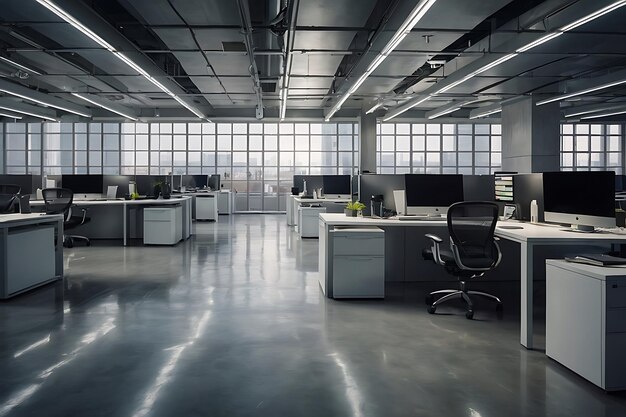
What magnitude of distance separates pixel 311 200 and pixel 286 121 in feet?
27.7

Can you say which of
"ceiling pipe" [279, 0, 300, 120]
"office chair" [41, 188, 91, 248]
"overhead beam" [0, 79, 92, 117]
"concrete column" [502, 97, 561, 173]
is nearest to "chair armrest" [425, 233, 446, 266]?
"ceiling pipe" [279, 0, 300, 120]

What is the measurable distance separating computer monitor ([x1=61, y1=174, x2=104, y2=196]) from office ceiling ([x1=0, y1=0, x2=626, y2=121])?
99.3 inches

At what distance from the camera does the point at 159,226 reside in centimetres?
1041

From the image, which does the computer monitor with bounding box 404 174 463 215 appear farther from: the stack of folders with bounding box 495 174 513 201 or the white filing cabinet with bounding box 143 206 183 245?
the white filing cabinet with bounding box 143 206 183 245

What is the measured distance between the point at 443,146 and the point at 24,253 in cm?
1771

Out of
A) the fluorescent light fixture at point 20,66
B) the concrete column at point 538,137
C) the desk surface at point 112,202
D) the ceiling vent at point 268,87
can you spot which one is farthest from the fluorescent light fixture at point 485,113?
the fluorescent light fixture at point 20,66

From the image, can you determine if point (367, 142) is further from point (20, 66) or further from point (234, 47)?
point (20, 66)

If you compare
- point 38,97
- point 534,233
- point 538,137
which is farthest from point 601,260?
point 38,97

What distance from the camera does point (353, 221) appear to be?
5.91m

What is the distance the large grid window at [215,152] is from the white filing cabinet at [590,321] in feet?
58.3

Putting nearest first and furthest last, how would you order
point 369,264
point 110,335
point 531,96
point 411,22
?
point 110,335, point 369,264, point 411,22, point 531,96

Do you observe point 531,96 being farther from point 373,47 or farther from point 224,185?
point 224,185

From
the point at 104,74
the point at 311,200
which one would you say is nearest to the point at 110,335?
the point at 311,200

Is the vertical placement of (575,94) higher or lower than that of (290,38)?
lower
